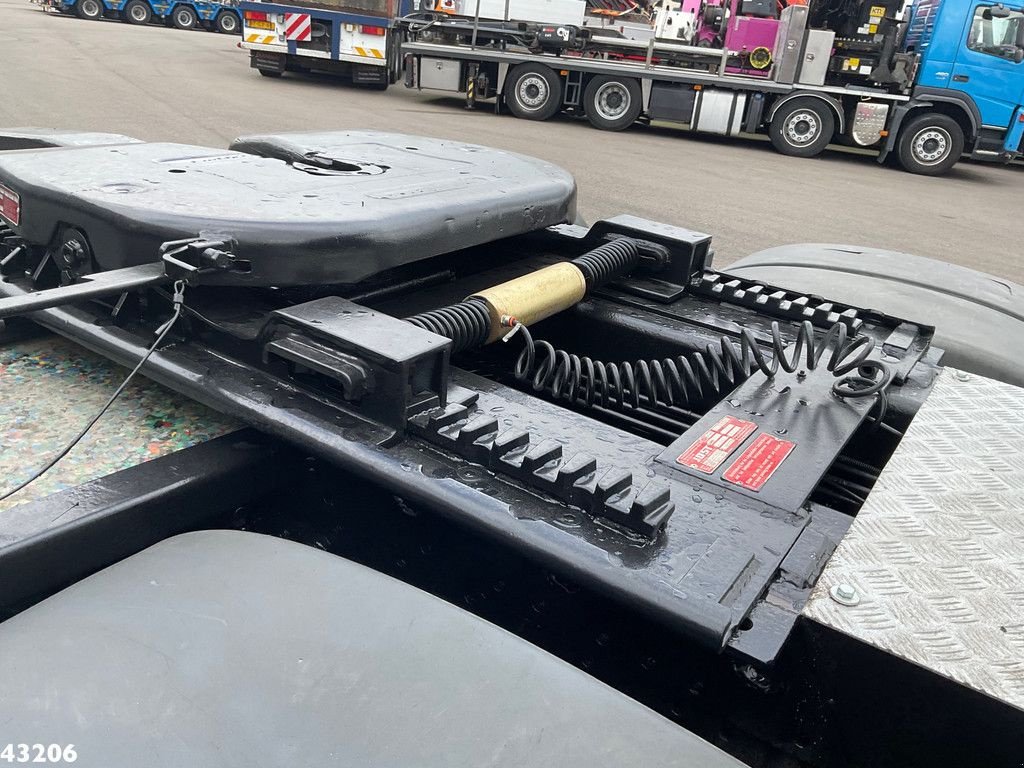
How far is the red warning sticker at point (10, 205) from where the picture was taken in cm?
181

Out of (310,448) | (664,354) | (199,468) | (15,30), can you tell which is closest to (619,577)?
(310,448)

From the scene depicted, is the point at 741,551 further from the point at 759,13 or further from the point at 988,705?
the point at 759,13

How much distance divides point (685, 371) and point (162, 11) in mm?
30265

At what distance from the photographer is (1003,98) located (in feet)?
42.5

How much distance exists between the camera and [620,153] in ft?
39.7

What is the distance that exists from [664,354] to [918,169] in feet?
44.2

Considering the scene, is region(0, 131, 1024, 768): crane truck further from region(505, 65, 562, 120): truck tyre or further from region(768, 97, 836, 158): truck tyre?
region(505, 65, 562, 120): truck tyre

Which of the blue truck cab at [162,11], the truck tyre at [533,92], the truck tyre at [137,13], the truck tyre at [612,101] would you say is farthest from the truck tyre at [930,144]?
the truck tyre at [137,13]

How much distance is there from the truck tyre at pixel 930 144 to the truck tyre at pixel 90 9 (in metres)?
24.7

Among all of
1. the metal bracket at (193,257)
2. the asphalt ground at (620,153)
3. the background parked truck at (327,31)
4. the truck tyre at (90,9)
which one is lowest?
the asphalt ground at (620,153)

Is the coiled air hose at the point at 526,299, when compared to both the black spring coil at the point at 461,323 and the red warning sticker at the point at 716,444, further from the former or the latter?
the red warning sticker at the point at 716,444

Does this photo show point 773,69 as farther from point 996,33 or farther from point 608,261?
point 608,261

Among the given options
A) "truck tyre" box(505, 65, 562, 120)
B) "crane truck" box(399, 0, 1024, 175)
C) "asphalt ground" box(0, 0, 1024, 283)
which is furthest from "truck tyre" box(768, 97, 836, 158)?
"truck tyre" box(505, 65, 562, 120)

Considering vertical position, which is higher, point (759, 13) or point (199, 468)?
point (759, 13)
